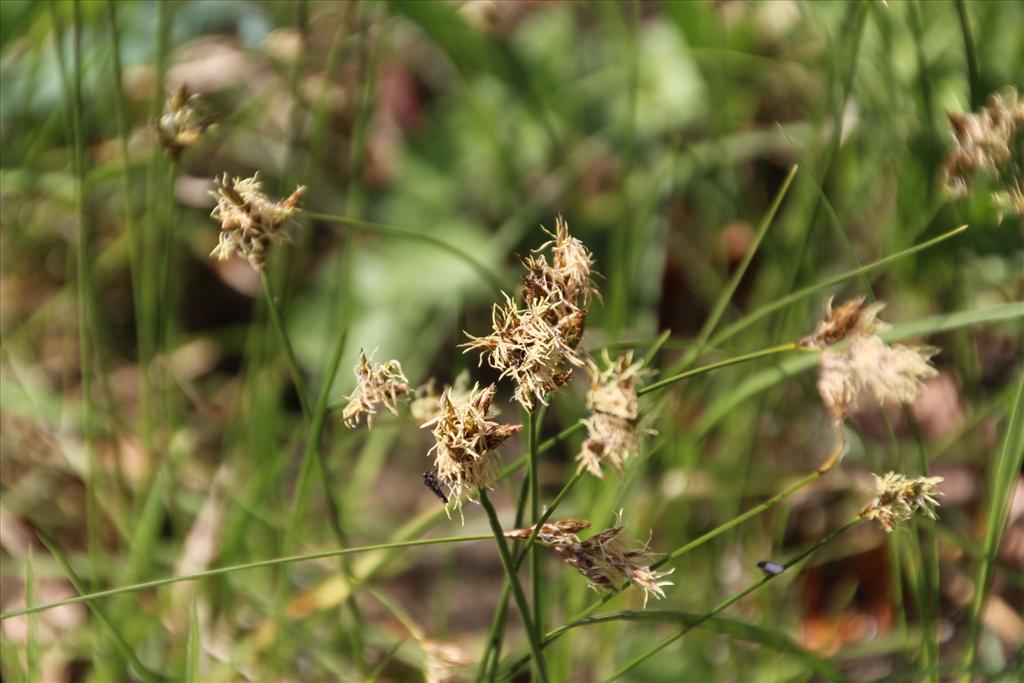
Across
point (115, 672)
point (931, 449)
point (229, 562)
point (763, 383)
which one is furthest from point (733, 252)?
point (115, 672)

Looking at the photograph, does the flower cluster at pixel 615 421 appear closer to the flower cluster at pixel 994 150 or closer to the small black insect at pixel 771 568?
the small black insect at pixel 771 568

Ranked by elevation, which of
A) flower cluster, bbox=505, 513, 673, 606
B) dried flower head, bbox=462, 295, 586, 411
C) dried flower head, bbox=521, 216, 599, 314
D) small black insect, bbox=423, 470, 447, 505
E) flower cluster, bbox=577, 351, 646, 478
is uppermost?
dried flower head, bbox=521, 216, 599, 314

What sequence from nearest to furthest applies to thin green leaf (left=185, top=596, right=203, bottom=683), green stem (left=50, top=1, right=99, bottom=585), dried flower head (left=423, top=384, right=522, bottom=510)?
dried flower head (left=423, top=384, right=522, bottom=510) → thin green leaf (left=185, top=596, right=203, bottom=683) → green stem (left=50, top=1, right=99, bottom=585)

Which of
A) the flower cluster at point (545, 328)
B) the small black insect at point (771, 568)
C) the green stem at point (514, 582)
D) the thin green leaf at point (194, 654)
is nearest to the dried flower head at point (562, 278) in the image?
the flower cluster at point (545, 328)

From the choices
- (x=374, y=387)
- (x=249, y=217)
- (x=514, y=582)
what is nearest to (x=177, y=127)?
(x=249, y=217)

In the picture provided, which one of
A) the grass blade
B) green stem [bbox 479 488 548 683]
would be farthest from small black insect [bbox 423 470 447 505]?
the grass blade

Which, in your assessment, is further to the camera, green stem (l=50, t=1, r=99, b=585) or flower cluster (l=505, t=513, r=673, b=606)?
green stem (l=50, t=1, r=99, b=585)

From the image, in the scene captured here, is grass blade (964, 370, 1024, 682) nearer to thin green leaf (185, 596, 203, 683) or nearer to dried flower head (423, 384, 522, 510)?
dried flower head (423, 384, 522, 510)

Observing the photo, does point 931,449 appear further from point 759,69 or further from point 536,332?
point 536,332
